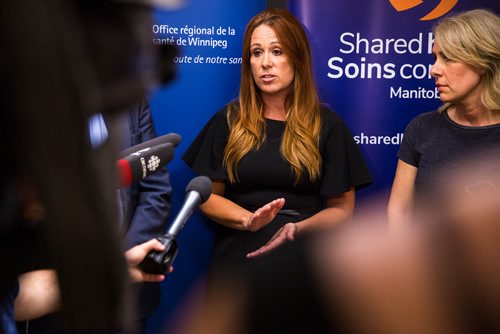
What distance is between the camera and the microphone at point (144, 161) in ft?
2.94

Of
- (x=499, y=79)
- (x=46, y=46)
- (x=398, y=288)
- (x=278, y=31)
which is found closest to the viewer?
(x=46, y=46)

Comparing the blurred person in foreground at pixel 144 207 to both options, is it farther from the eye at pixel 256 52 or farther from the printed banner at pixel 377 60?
the printed banner at pixel 377 60

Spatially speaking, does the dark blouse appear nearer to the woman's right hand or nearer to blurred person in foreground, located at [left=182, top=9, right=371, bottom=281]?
blurred person in foreground, located at [left=182, top=9, right=371, bottom=281]

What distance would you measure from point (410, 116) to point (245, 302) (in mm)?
3042

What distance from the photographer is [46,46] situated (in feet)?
0.99

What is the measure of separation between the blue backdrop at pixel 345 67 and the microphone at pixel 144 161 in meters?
2.34

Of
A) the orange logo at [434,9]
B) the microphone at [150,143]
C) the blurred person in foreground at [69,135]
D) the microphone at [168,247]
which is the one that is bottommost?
the microphone at [168,247]

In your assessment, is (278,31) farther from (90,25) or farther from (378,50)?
(90,25)

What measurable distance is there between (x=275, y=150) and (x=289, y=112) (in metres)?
0.22

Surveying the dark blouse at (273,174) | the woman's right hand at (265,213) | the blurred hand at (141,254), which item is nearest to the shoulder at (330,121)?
the dark blouse at (273,174)

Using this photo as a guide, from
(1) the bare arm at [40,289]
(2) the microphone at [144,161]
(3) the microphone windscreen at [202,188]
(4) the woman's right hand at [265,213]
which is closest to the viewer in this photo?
(2) the microphone at [144,161]

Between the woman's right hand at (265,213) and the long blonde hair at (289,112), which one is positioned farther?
the long blonde hair at (289,112)

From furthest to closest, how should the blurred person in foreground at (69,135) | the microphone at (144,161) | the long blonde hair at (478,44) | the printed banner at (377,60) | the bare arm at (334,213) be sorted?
the printed banner at (377,60)
the bare arm at (334,213)
the long blonde hair at (478,44)
the microphone at (144,161)
the blurred person in foreground at (69,135)

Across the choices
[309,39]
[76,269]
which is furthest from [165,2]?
[309,39]
